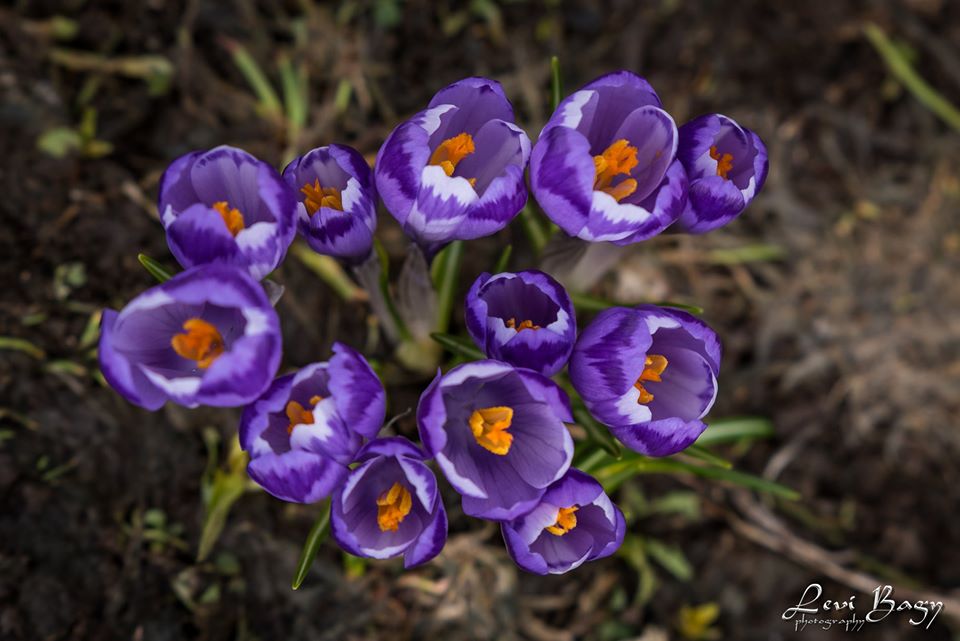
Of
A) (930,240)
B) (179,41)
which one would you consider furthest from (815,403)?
(179,41)

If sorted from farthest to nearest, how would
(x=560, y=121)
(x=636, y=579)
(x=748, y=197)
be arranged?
(x=636, y=579) < (x=748, y=197) < (x=560, y=121)

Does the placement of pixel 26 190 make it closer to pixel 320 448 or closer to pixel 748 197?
pixel 320 448

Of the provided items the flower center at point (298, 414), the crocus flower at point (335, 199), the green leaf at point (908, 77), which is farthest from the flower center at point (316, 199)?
the green leaf at point (908, 77)

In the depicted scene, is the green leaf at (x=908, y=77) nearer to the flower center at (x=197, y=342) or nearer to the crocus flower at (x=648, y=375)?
the crocus flower at (x=648, y=375)

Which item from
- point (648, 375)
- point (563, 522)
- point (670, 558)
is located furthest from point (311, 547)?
point (670, 558)

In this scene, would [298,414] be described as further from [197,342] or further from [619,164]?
[619,164]

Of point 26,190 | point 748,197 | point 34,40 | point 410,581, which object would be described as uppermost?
point 748,197

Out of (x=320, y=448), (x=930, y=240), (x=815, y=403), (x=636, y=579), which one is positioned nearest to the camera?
(x=320, y=448)
